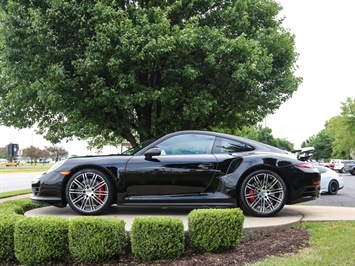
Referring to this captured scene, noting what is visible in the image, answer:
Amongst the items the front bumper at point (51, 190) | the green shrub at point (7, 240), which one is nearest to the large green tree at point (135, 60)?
the front bumper at point (51, 190)

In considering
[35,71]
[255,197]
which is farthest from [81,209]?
[35,71]

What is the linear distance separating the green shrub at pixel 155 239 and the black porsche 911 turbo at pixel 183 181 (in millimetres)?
1309

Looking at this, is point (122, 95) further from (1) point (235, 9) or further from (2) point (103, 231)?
(2) point (103, 231)

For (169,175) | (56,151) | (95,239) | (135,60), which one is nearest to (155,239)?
(95,239)

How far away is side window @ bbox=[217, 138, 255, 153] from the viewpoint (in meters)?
5.94

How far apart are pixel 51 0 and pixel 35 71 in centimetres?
202

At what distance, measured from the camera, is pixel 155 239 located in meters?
4.20

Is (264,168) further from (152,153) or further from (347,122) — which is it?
(347,122)

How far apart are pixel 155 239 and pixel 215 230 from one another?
0.71 metres

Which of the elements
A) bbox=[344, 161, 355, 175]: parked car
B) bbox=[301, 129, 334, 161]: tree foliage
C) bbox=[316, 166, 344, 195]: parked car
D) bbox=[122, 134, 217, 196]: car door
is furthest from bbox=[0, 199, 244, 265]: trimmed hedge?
bbox=[301, 129, 334, 161]: tree foliage

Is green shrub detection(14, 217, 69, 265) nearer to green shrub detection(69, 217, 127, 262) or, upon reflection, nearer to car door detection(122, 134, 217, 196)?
green shrub detection(69, 217, 127, 262)

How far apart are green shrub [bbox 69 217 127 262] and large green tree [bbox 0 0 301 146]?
19.0 feet

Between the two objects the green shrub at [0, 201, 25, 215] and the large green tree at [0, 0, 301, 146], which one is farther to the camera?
the large green tree at [0, 0, 301, 146]

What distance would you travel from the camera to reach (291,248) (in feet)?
14.3
